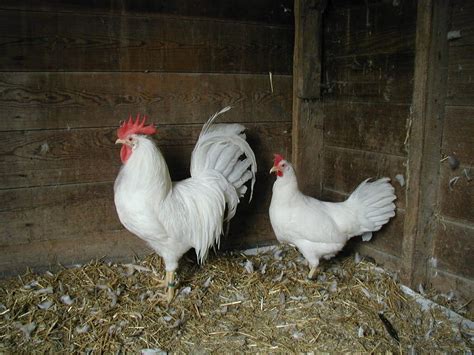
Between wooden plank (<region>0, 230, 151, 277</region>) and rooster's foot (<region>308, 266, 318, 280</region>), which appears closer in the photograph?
wooden plank (<region>0, 230, 151, 277</region>)

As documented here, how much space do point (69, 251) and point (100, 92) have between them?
1.19m

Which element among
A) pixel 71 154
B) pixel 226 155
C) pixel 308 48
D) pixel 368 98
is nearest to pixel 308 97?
pixel 308 48

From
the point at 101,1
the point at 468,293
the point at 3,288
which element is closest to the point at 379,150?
the point at 468,293

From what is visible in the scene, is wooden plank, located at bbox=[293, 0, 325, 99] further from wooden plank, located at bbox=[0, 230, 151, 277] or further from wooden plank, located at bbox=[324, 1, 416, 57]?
wooden plank, located at bbox=[0, 230, 151, 277]

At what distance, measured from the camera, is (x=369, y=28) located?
10.8 ft

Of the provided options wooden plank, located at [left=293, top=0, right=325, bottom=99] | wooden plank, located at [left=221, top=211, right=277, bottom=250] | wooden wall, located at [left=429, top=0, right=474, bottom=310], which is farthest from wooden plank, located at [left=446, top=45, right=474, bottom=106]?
wooden plank, located at [left=221, top=211, right=277, bottom=250]

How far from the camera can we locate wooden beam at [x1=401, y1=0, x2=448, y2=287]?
2805 mm

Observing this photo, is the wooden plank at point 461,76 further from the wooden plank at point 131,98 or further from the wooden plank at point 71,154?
the wooden plank at point 71,154

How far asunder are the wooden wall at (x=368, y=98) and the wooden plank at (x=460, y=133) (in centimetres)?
29

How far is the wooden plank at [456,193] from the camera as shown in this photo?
9.18ft

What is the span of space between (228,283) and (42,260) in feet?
4.46

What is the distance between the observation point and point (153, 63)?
10.6ft

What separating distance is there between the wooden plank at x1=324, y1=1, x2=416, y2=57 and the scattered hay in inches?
66.5

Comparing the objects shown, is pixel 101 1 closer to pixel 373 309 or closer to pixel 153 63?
pixel 153 63
